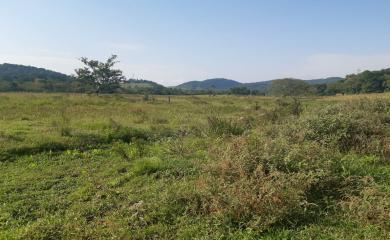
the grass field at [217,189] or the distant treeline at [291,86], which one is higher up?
the grass field at [217,189]

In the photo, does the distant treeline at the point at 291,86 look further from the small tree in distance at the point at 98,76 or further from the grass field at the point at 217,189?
the grass field at the point at 217,189

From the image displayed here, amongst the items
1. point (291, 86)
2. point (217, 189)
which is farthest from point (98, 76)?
point (217, 189)

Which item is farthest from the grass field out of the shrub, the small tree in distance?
the small tree in distance

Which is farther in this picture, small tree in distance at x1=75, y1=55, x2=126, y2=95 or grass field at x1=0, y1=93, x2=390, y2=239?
small tree in distance at x1=75, y1=55, x2=126, y2=95

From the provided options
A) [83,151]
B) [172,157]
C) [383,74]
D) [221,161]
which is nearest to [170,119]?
[83,151]

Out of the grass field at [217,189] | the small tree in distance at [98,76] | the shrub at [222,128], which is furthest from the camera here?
the small tree in distance at [98,76]

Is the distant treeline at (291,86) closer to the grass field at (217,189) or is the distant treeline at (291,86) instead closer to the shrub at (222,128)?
the shrub at (222,128)

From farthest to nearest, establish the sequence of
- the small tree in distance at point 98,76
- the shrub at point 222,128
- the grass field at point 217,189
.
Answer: the small tree in distance at point 98,76, the shrub at point 222,128, the grass field at point 217,189

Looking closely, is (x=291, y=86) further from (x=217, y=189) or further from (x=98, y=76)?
(x=217, y=189)

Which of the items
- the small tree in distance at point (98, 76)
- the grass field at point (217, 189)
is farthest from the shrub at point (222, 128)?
the small tree in distance at point (98, 76)

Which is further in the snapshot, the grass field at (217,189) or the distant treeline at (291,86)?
the distant treeline at (291,86)

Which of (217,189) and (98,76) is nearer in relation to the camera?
(217,189)

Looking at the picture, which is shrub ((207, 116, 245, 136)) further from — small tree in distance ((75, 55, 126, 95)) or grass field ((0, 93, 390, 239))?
small tree in distance ((75, 55, 126, 95))

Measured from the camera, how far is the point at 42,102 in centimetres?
2747
